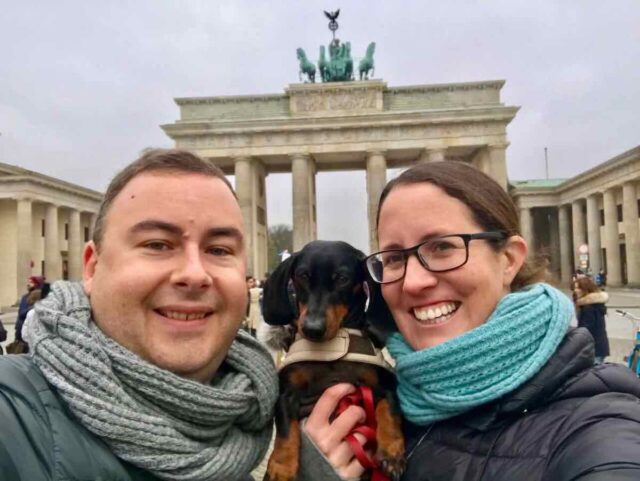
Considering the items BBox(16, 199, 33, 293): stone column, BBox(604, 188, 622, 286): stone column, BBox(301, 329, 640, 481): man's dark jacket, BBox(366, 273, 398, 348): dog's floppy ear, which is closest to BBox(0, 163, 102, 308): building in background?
BBox(16, 199, 33, 293): stone column

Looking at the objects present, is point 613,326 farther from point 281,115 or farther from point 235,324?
point 281,115

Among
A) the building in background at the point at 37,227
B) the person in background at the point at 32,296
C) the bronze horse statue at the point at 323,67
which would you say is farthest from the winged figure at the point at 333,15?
the person in background at the point at 32,296

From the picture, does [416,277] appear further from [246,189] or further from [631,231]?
[631,231]

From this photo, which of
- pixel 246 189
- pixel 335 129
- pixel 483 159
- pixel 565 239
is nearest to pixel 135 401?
pixel 246 189

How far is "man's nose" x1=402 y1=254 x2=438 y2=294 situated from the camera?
221 cm

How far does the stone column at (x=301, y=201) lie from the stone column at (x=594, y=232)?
2501 centimetres

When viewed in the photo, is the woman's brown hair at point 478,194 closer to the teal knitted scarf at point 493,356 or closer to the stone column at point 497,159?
the teal knitted scarf at point 493,356

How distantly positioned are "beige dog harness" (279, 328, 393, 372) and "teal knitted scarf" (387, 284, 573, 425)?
37 cm

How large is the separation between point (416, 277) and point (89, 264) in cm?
133

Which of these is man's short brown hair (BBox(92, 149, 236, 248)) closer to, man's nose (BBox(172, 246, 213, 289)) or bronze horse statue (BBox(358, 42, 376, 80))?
man's nose (BBox(172, 246, 213, 289))

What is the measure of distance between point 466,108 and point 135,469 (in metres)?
42.2

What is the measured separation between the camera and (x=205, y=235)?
2.07m

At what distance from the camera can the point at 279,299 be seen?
9.73ft

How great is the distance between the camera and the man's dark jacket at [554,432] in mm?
1592
